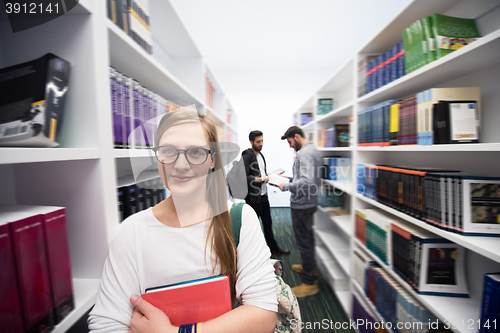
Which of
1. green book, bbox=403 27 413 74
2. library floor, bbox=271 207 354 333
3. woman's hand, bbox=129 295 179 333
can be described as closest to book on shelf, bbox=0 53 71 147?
woman's hand, bbox=129 295 179 333

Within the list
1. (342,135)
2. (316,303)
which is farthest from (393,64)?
(316,303)

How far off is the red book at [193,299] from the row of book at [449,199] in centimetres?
107

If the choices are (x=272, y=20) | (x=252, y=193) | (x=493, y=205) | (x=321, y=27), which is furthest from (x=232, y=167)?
(x=321, y=27)

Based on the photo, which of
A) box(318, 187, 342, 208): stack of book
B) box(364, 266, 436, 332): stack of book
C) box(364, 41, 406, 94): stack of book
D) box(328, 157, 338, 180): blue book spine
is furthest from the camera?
box(318, 187, 342, 208): stack of book

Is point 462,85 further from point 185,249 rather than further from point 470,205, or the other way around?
point 185,249

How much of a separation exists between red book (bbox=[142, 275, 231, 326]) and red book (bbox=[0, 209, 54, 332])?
194mm

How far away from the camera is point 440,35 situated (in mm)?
939

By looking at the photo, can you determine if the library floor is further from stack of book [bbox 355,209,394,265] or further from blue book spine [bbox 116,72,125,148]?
blue book spine [bbox 116,72,125,148]

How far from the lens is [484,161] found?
100 centimetres

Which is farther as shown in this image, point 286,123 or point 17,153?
point 286,123

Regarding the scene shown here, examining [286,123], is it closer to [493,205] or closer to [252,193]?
[252,193]

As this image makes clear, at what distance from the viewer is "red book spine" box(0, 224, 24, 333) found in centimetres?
34

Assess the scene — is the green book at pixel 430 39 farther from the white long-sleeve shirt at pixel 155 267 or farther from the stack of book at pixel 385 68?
the white long-sleeve shirt at pixel 155 267

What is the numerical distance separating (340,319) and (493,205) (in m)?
1.52
